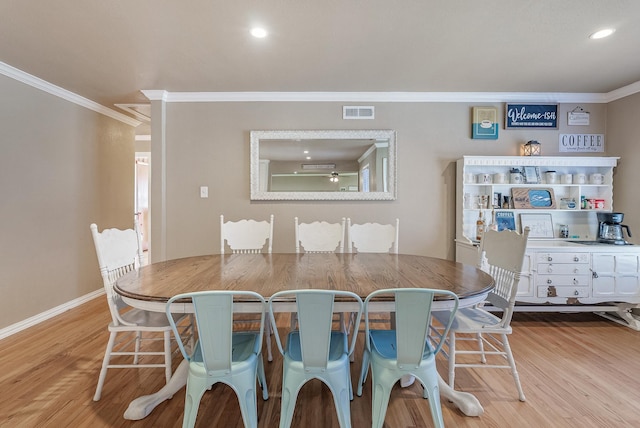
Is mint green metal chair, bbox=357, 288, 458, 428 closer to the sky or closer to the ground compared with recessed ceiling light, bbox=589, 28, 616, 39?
closer to the ground

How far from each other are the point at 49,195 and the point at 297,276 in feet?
9.88

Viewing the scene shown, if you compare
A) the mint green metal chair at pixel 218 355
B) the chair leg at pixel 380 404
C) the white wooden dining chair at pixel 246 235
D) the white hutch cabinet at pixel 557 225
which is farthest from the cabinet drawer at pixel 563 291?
the mint green metal chair at pixel 218 355

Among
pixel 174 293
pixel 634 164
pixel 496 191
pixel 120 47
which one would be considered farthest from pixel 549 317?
pixel 120 47

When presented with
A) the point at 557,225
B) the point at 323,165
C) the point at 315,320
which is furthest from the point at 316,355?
the point at 557,225

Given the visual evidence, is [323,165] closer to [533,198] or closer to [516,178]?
[516,178]

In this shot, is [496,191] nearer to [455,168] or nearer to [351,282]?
[455,168]

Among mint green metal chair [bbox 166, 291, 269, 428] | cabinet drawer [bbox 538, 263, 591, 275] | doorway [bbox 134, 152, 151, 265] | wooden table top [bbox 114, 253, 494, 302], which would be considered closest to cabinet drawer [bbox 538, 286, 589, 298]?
cabinet drawer [bbox 538, 263, 591, 275]

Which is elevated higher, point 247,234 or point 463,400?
point 247,234

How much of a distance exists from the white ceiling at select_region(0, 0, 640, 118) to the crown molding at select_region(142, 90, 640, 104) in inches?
3.3

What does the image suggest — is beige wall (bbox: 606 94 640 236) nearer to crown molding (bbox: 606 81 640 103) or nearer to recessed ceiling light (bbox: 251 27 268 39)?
crown molding (bbox: 606 81 640 103)

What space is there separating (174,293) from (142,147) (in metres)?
4.96

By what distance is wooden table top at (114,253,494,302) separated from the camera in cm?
143

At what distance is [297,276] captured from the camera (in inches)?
64.9

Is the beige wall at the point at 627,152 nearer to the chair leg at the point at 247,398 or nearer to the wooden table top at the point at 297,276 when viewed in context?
the wooden table top at the point at 297,276
